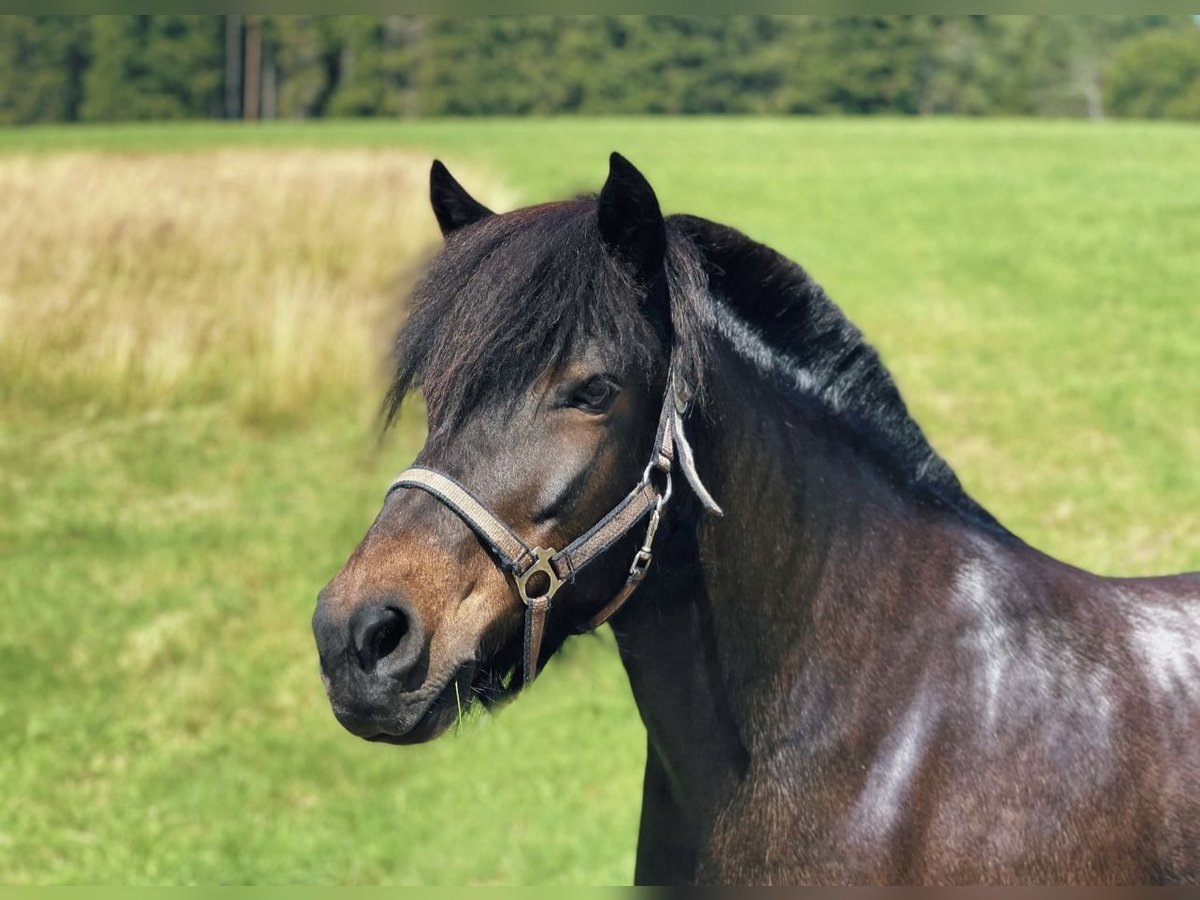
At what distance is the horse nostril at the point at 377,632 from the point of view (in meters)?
2.29

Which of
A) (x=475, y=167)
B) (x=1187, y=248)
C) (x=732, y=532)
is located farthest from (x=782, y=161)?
(x=732, y=532)

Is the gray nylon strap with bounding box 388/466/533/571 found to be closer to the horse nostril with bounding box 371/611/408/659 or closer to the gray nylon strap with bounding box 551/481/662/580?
the gray nylon strap with bounding box 551/481/662/580

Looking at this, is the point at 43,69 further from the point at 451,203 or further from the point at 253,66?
the point at 451,203

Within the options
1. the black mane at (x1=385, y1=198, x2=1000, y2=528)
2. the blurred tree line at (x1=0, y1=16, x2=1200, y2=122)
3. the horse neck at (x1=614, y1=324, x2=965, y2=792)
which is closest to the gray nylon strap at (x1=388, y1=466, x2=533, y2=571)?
the black mane at (x1=385, y1=198, x2=1000, y2=528)

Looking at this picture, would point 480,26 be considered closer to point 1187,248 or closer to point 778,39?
point 778,39

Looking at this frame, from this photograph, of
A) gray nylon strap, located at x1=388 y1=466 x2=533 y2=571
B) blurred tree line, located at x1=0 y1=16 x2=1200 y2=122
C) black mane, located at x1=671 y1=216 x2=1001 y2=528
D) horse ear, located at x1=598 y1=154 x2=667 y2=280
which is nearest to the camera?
gray nylon strap, located at x1=388 y1=466 x2=533 y2=571

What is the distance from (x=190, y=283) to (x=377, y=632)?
1349 centimetres

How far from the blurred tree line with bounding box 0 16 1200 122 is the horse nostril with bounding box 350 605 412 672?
53.3 meters

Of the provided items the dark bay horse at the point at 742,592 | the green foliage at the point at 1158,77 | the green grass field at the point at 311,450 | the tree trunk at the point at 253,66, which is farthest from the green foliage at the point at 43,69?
the dark bay horse at the point at 742,592

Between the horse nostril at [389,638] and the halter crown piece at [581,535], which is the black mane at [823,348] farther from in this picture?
the horse nostril at [389,638]

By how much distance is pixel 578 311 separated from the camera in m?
2.49

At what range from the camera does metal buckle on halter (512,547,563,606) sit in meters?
2.44

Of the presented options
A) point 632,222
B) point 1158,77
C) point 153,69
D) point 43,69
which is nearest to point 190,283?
point 632,222

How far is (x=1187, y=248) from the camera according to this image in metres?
16.5
